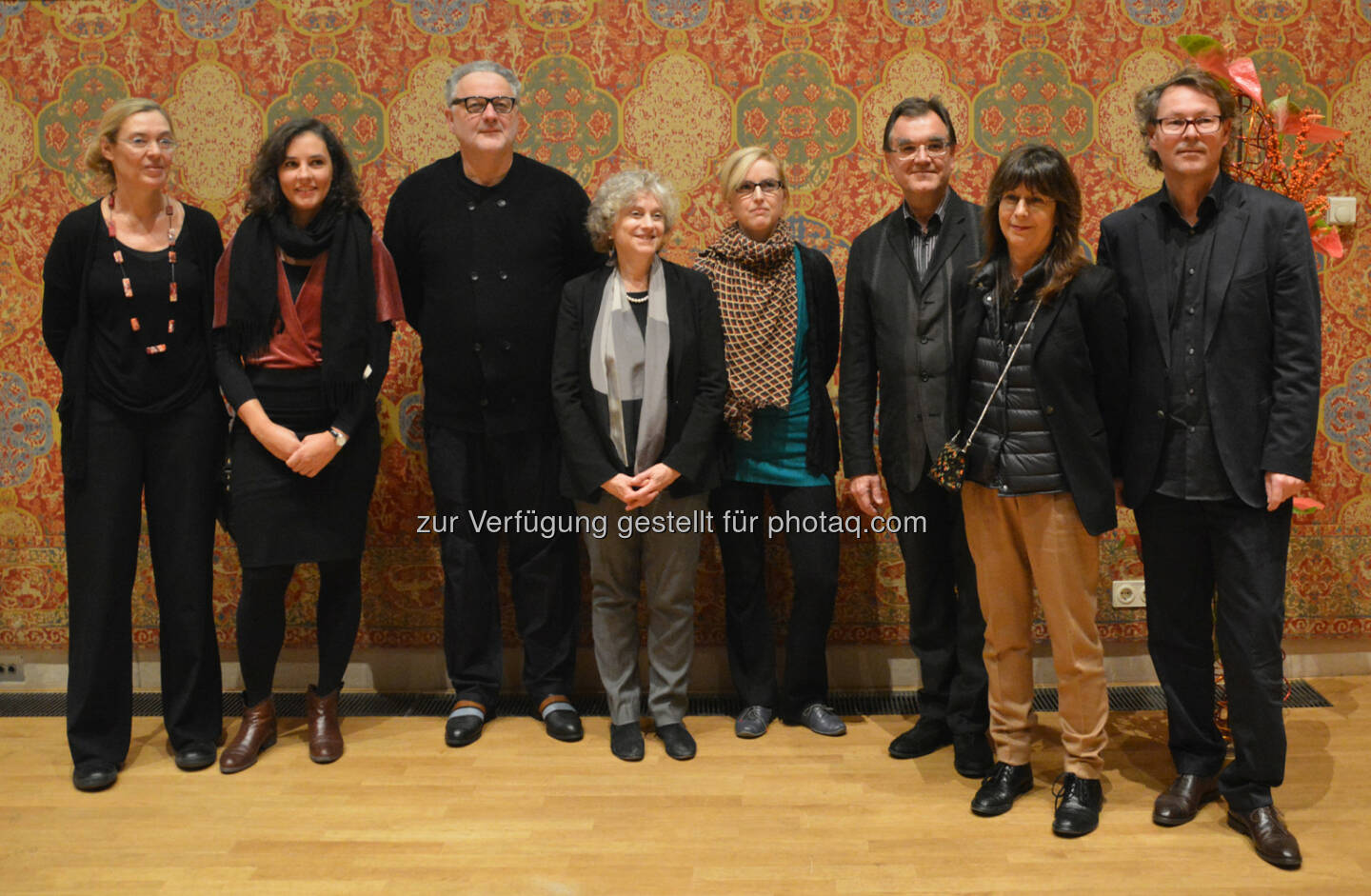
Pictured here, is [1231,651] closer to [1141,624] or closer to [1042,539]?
[1042,539]

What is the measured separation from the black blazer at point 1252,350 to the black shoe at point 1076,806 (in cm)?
69

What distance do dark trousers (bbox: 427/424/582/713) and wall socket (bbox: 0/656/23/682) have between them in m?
1.55

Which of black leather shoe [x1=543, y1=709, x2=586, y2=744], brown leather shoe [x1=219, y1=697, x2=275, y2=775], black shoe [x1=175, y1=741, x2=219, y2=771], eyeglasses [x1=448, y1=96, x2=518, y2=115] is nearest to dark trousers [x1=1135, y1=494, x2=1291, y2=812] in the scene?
black leather shoe [x1=543, y1=709, x2=586, y2=744]

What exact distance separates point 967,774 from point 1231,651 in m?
0.73

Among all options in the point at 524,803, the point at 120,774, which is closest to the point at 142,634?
the point at 120,774

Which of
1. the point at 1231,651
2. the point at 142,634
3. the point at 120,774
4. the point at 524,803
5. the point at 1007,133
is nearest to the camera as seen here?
the point at 1231,651

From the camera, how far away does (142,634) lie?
365 cm

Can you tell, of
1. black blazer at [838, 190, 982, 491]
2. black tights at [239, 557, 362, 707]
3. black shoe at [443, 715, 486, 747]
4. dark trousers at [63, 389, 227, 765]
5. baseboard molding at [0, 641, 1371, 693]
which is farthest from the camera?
baseboard molding at [0, 641, 1371, 693]

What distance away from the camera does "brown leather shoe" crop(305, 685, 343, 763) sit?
9.95ft

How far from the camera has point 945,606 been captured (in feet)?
9.64

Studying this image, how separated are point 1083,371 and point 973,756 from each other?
1.06 m

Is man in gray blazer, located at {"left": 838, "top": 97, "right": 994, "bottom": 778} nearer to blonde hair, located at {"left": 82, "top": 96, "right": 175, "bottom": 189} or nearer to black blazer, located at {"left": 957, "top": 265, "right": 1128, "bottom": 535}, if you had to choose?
black blazer, located at {"left": 957, "top": 265, "right": 1128, "bottom": 535}

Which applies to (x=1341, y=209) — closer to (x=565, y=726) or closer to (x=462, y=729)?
(x=565, y=726)

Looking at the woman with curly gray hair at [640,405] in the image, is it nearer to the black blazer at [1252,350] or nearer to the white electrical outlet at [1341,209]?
the black blazer at [1252,350]
